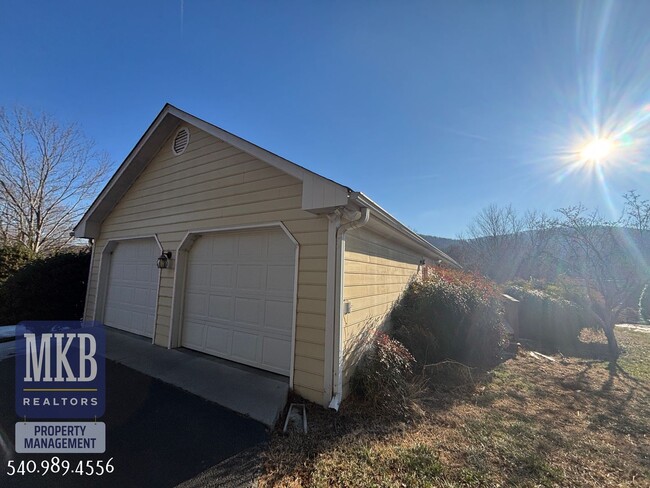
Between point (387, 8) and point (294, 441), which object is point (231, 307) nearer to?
point (294, 441)

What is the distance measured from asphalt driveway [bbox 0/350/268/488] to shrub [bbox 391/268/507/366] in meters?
4.00

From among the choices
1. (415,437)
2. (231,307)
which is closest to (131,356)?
(231,307)

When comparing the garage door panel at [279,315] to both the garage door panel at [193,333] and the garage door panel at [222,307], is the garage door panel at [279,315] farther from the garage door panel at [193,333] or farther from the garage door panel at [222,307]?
the garage door panel at [193,333]

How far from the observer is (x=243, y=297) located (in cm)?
493

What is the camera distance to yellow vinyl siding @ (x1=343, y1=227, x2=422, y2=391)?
405cm

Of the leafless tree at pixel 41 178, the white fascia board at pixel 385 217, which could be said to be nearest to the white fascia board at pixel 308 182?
the white fascia board at pixel 385 217

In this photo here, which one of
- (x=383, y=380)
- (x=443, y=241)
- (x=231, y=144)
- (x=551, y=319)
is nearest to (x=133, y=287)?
(x=231, y=144)

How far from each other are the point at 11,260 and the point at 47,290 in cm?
172

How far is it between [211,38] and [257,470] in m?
7.29

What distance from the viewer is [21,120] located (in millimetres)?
15117

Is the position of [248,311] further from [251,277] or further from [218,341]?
[218,341]

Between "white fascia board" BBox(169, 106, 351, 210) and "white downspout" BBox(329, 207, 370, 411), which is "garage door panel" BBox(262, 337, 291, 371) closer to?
"white downspout" BBox(329, 207, 370, 411)

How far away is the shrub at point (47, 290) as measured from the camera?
7.73 metres

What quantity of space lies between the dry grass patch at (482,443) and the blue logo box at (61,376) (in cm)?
272
